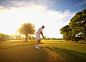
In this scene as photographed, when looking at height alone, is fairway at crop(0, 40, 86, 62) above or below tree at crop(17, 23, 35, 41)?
below

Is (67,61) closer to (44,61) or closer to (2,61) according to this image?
(44,61)

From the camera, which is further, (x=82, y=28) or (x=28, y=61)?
(x=82, y=28)

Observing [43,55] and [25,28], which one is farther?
[25,28]

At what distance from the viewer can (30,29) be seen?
2269cm

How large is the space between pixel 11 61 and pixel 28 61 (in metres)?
1.01

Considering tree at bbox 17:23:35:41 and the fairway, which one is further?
tree at bbox 17:23:35:41

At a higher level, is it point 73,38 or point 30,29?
point 30,29

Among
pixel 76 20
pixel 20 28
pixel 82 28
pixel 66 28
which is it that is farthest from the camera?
pixel 66 28

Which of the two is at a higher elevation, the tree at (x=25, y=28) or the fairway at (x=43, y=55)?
the tree at (x=25, y=28)

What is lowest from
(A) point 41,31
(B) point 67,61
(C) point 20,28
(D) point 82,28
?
(B) point 67,61

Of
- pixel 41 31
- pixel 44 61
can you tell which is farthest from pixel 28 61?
pixel 41 31

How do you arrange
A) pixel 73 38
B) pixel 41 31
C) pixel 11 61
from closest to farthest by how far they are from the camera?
1. pixel 11 61
2. pixel 41 31
3. pixel 73 38

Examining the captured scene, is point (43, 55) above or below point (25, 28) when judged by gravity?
below

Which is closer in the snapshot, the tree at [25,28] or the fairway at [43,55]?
the fairway at [43,55]
